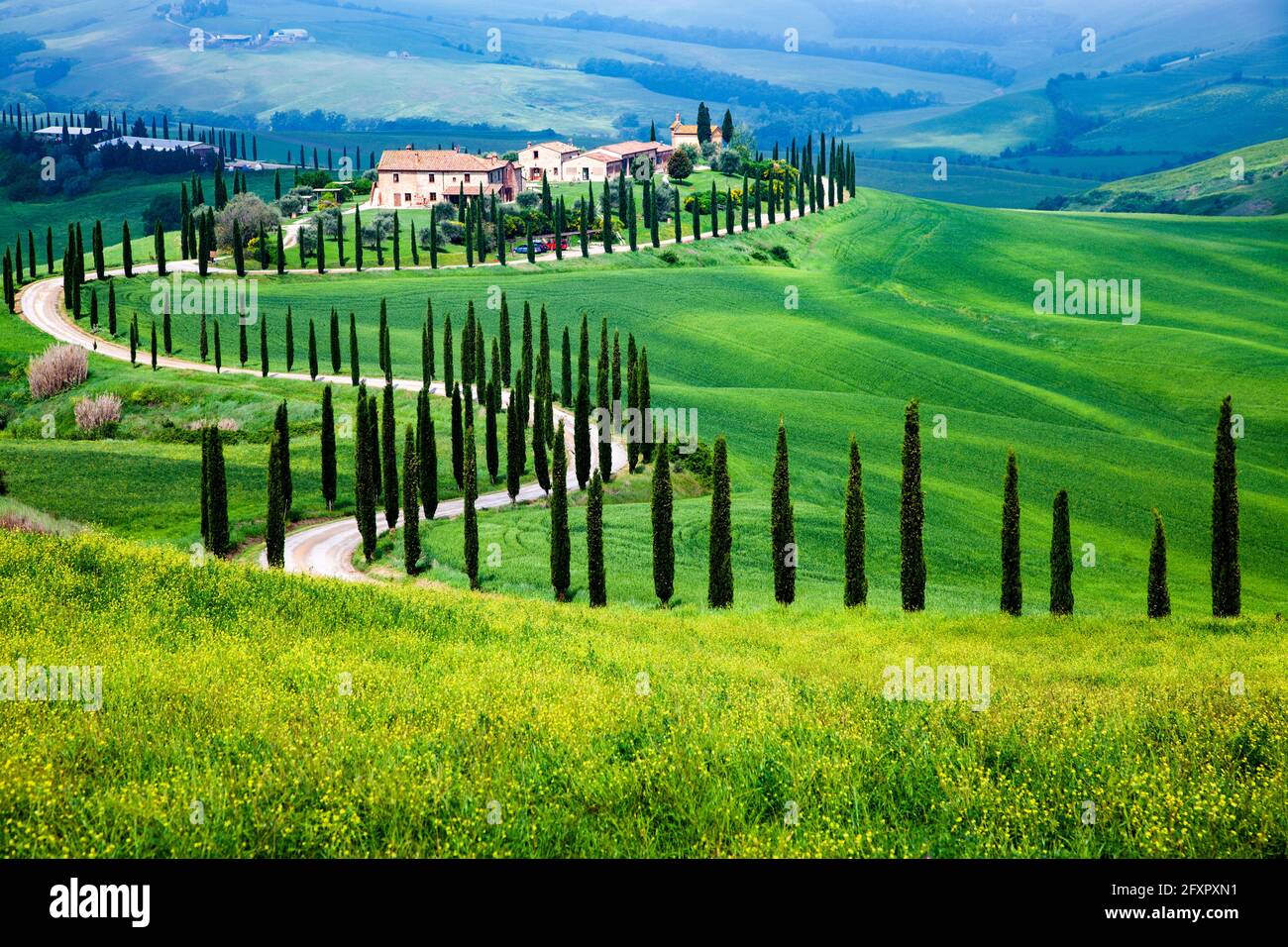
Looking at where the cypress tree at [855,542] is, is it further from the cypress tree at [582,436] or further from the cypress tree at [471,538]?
the cypress tree at [582,436]

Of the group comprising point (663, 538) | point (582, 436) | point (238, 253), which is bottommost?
point (663, 538)

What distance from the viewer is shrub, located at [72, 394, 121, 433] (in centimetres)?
9631

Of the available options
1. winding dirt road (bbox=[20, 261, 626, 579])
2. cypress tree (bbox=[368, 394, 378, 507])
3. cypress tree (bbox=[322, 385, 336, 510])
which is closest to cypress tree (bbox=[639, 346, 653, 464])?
winding dirt road (bbox=[20, 261, 626, 579])

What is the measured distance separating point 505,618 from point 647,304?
110666 mm

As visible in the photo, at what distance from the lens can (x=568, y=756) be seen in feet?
58.6

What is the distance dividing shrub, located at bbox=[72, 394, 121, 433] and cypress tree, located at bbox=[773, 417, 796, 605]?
66022 millimetres

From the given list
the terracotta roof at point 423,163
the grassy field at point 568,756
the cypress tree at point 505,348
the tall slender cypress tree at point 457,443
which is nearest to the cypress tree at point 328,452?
the tall slender cypress tree at point 457,443

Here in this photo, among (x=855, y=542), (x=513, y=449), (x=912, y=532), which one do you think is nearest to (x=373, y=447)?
(x=513, y=449)

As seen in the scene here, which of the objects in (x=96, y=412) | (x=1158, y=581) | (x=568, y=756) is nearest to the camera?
(x=568, y=756)

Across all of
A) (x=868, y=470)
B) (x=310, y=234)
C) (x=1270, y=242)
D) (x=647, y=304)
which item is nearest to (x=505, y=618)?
(x=868, y=470)

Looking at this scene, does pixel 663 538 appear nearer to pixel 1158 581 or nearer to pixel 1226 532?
pixel 1158 581

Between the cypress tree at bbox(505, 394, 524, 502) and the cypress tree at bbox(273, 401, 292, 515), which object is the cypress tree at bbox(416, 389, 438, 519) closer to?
the cypress tree at bbox(505, 394, 524, 502)

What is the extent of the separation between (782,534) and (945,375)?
69652mm
